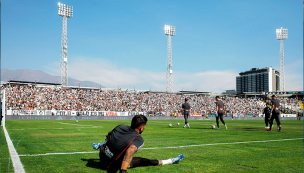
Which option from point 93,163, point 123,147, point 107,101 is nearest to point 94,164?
point 93,163

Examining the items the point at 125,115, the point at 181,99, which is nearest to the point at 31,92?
the point at 125,115

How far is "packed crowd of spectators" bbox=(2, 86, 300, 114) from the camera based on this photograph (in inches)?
1764

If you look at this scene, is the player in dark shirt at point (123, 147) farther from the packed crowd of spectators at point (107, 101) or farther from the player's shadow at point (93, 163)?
the packed crowd of spectators at point (107, 101)

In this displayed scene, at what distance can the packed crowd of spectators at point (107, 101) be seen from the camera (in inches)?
1764

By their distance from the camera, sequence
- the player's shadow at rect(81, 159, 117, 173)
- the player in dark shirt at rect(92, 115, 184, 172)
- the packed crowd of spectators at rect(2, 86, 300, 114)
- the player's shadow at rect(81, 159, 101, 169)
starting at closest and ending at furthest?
1. the player in dark shirt at rect(92, 115, 184, 172)
2. the player's shadow at rect(81, 159, 117, 173)
3. the player's shadow at rect(81, 159, 101, 169)
4. the packed crowd of spectators at rect(2, 86, 300, 114)

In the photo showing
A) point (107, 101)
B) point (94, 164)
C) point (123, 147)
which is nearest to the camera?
point (123, 147)

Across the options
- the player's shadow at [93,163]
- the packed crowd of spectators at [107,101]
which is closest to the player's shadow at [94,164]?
the player's shadow at [93,163]

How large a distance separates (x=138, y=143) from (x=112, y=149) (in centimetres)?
55

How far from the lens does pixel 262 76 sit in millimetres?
192000

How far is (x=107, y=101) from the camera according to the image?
53.7m

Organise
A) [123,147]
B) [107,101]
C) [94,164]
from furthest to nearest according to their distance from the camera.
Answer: [107,101]
[94,164]
[123,147]

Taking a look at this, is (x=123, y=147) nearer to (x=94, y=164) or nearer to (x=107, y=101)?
(x=94, y=164)

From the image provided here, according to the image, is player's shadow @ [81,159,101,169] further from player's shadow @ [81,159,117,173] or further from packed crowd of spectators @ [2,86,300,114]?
packed crowd of spectators @ [2,86,300,114]

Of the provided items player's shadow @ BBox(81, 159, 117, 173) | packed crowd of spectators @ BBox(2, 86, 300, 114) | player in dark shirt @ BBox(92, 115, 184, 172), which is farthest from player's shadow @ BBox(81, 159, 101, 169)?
packed crowd of spectators @ BBox(2, 86, 300, 114)
